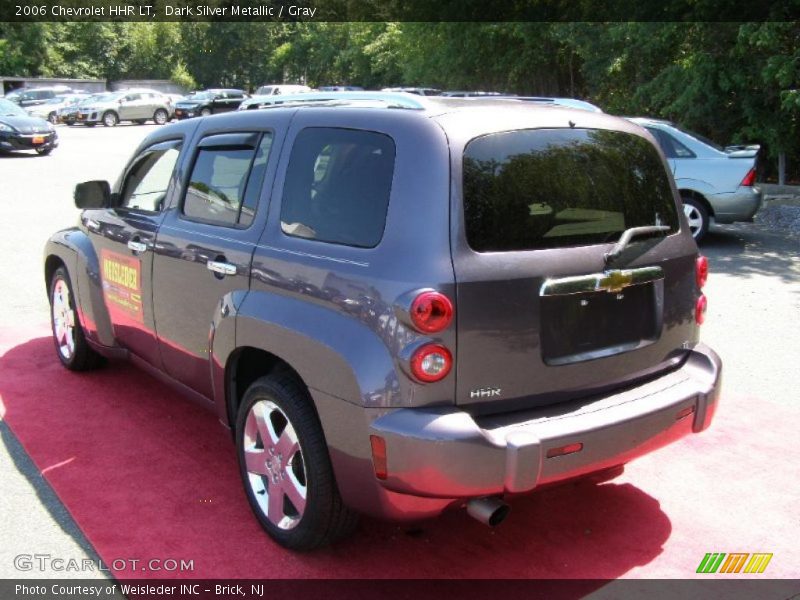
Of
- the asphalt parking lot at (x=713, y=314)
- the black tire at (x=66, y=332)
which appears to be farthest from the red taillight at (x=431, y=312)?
the black tire at (x=66, y=332)

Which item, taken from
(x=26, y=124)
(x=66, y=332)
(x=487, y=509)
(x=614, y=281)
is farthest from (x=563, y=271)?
(x=26, y=124)

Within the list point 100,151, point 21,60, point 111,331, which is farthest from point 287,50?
point 111,331

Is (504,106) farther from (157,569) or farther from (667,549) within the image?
(157,569)

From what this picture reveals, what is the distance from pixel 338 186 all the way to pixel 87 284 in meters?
2.59

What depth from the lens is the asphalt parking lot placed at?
386cm

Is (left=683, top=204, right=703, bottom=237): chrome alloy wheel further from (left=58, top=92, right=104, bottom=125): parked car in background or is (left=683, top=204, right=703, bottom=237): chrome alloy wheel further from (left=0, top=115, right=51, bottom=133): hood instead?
(left=58, top=92, right=104, bottom=125): parked car in background

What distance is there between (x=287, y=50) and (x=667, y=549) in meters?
59.7

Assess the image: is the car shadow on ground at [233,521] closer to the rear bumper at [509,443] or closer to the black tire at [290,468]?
the black tire at [290,468]

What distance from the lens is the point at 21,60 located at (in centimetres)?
5562

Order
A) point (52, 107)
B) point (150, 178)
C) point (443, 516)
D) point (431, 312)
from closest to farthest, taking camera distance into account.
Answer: point (431, 312), point (443, 516), point (150, 178), point (52, 107)

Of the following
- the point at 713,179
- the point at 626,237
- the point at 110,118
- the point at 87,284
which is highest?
the point at 626,237

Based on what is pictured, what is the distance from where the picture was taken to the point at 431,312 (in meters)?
2.97

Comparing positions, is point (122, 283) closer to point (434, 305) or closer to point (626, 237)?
point (434, 305)

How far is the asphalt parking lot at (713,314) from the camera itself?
3864 mm
